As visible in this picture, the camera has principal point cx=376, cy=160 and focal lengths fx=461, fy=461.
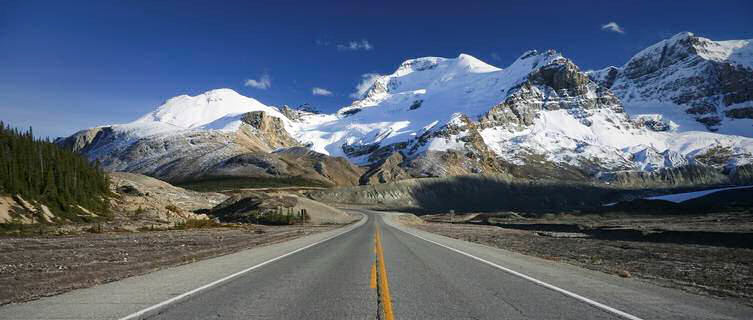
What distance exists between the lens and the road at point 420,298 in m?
8.31

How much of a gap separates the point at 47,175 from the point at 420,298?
52.5 m

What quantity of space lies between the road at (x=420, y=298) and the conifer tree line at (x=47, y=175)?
41283 millimetres

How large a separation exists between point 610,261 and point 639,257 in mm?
3027

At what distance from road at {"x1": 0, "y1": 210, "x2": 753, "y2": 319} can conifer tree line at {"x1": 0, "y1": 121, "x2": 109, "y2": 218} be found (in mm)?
41283

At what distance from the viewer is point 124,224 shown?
45531 millimetres

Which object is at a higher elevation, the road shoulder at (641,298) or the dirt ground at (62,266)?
the dirt ground at (62,266)

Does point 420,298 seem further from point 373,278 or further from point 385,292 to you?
point 373,278

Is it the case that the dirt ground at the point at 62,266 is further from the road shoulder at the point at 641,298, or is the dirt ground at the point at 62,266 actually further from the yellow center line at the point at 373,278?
the road shoulder at the point at 641,298

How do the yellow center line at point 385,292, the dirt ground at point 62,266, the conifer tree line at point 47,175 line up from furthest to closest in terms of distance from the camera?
1. the conifer tree line at point 47,175
2. the dirt ground at point 62,266
3. the yellow center line at point 385,292

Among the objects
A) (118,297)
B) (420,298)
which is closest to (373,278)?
(420,298)

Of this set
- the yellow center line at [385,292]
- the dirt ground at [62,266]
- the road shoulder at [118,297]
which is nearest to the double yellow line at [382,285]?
the yellow center line at [385,292]

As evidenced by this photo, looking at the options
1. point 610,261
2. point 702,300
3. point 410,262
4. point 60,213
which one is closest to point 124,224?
point 60,213

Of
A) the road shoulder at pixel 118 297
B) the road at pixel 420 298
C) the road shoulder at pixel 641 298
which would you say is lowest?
the road shoulder at pixel 641 298

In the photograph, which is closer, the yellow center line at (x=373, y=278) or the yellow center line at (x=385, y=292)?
the yellow center line at (x=385, y=292)
